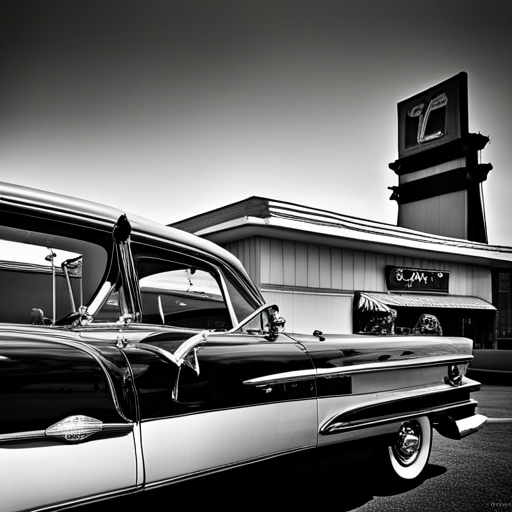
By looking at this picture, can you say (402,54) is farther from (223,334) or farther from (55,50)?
(223,334)

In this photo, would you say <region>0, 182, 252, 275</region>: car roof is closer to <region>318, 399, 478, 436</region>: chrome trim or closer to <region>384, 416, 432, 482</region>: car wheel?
<region>318, 399, 478, 436</region>: chrome trim

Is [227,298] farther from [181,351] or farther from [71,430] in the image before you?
[71,430]

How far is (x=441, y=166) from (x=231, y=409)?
750 inches

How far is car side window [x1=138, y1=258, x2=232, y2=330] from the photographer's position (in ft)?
8.16

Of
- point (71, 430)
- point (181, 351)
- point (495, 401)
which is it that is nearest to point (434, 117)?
point (495, 401)

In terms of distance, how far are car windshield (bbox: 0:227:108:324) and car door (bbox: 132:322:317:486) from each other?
1.62 feet

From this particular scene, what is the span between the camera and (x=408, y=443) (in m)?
3.50

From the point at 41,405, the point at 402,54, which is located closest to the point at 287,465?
the point at 41,405

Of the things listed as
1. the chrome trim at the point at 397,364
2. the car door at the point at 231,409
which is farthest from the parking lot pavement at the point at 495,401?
the car door at the point at 231,409

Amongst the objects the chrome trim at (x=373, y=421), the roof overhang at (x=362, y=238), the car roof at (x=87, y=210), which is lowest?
the chrome trim at (x=373, y=421)

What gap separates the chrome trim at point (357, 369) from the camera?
7.13 feet

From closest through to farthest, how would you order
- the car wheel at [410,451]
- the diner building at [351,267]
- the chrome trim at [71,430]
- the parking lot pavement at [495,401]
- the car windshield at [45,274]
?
1. the chrome trim at [71,430]
2. the car windshield at [45,274]
3. the car wheel at [410,451]
4. the parking lot pavement at [495,401]
5. the diner building at [351,267]

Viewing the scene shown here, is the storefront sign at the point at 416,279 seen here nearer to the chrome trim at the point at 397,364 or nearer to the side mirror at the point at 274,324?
the chrome trim at the point at 397,364

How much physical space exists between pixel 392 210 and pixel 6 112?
1925 cm
